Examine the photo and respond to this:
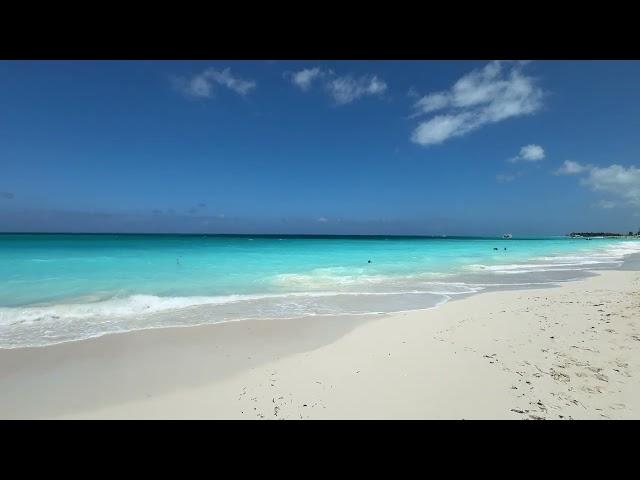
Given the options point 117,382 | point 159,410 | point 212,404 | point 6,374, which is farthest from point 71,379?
point 212,404

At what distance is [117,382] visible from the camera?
Result: 444 centimetres

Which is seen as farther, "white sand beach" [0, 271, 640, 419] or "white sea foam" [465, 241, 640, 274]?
"white sea foam" [465, 241, 640, 274]

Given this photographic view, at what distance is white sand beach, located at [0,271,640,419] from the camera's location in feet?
12.1

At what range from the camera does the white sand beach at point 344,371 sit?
12.1 ft

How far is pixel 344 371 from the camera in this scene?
15.4 ft

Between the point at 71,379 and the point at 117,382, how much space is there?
750 millimetres

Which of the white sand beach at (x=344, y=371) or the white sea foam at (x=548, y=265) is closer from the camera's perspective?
the white sand beach at (x=344, y=371)

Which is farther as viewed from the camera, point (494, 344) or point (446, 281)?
point (446, 281)

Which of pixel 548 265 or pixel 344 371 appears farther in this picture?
pixel 548 265
